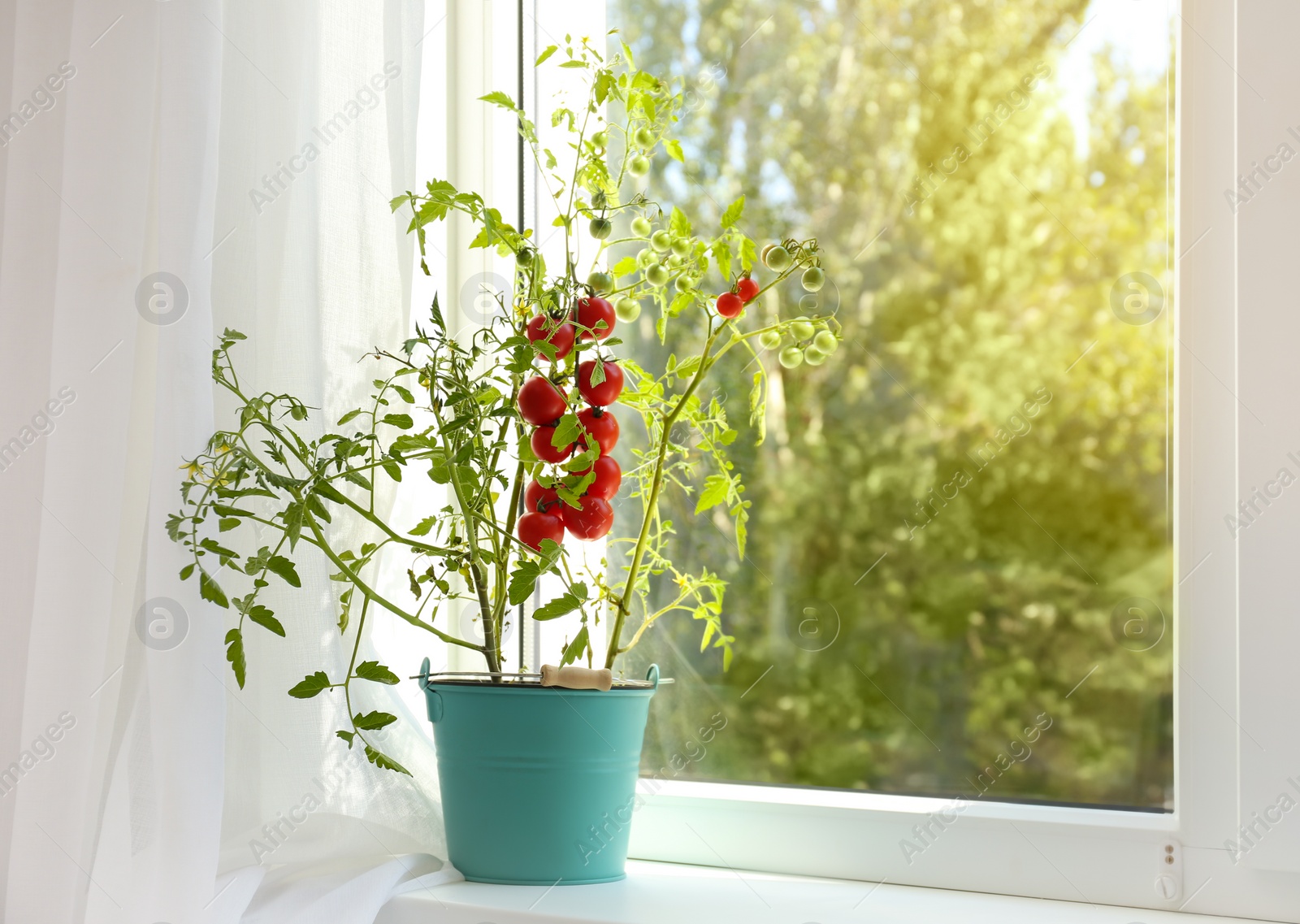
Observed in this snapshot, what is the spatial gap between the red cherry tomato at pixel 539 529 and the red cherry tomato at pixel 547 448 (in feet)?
0.16

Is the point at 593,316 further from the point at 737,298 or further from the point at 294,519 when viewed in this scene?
the point at 294,519

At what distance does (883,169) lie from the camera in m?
1.00

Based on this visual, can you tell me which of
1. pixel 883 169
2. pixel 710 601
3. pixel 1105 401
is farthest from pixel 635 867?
pixel 883 169

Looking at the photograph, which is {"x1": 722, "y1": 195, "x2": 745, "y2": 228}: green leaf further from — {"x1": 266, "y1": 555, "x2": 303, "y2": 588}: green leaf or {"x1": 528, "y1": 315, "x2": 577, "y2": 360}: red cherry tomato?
{"x1": 266, "y1": 555, "x2": 303, "y2": 588}: green leaf

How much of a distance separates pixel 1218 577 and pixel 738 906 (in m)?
0.48

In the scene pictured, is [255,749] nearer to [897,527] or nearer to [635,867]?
[635,867]

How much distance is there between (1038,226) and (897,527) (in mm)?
307

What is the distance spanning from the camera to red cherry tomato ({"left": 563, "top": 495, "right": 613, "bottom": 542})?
2.74 feet

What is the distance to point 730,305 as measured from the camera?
85 cm

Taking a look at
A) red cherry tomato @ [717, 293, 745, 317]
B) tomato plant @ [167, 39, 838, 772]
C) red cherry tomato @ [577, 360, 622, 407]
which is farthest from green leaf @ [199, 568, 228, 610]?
red cherry tomato @ [717, 293, 745, 317]

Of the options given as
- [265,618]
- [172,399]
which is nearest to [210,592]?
[265,618]

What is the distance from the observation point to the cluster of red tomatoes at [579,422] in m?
0.83

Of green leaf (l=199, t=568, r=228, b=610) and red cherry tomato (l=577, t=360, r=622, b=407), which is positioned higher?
red cherry tomato (l=577, t=360, r=622, b=407)

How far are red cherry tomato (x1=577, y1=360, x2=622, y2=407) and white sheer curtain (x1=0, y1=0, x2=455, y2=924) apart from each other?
0.23m
